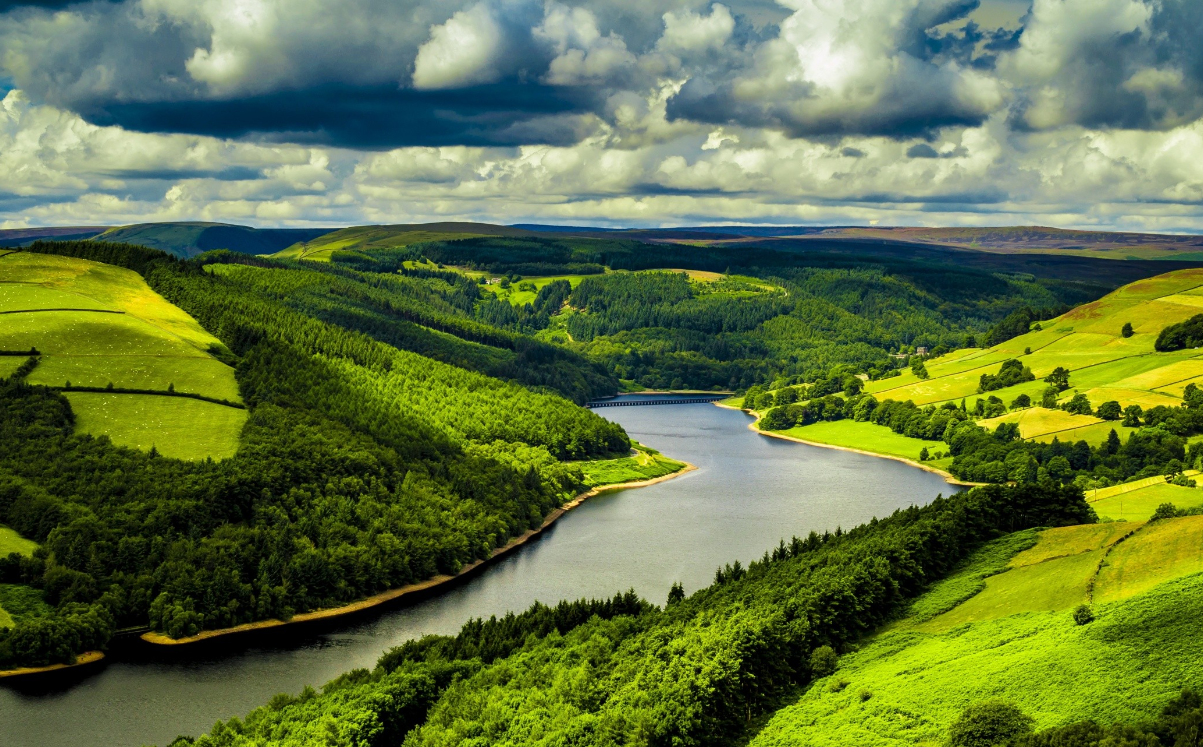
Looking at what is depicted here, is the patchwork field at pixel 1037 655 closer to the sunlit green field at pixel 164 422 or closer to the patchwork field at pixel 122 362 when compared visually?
the sunlit green field at pixel 164 422

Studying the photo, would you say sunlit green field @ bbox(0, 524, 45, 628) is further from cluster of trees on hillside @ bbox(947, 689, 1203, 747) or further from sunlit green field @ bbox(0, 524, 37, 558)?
cluster of trees on hillside @ bbox(947, 689, 1203, 747)

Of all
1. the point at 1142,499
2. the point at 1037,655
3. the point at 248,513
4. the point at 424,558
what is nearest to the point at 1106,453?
the point at 1142,499

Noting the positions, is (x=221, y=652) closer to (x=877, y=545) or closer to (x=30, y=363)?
(x=877, y=545)

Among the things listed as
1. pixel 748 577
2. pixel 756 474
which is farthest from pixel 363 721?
pixel 756 474

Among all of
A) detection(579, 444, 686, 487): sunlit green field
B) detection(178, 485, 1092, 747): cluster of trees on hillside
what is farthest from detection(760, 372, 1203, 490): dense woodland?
detection(178, 485, 1092, 747): cluster of trees on hillside

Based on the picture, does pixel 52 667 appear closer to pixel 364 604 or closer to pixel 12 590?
pixel 12 590

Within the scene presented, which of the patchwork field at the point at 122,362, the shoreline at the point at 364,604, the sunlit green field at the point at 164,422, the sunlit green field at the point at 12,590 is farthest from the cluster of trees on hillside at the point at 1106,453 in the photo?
the sunlit green field at the point at 12,590
